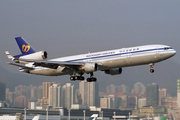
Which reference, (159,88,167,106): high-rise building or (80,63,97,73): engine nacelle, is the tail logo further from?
(159,88,167,106): high-rise building

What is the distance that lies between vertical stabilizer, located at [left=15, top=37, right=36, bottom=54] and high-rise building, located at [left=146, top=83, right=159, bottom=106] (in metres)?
114

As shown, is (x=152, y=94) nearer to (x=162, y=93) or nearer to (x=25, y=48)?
(x=162, y=93)

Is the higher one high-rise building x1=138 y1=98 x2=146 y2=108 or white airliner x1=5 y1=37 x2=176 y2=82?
white airliner x1=5 y1=37 x2=176 y2=82

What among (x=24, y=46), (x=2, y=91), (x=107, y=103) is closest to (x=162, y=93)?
(x=107, y=103)

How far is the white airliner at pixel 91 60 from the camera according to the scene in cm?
4947

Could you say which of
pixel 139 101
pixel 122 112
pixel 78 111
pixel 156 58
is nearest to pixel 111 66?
pixel 156 58

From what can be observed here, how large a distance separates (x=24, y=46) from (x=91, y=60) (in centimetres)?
1488

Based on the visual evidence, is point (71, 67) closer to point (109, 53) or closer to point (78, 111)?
point (109, 53)

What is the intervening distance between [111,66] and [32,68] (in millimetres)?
15682

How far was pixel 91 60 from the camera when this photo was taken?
53906 millimetres

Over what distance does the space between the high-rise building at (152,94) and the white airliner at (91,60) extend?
380ft

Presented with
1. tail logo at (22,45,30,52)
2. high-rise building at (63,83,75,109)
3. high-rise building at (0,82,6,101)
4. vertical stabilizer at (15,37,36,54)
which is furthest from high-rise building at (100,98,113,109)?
tail logo at (22,45,30,52)

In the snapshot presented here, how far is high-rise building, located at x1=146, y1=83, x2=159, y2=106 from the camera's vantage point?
570 ft

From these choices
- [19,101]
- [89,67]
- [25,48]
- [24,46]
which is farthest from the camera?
[19,101]
